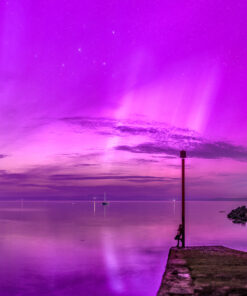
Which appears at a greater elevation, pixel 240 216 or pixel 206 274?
pixel 206 274

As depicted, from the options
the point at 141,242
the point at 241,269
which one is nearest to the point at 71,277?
the point at 241,269

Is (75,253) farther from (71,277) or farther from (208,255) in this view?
(208,255)

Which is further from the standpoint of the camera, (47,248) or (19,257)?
(47,248)

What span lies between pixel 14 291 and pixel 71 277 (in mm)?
5159

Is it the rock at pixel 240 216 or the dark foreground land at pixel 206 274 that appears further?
the rock at pixel 240 216

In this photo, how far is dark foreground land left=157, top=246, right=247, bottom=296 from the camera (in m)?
11.7

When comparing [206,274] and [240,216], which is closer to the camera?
[206,274]

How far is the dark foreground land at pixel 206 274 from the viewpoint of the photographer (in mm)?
11715

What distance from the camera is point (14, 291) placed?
2164 centimetres

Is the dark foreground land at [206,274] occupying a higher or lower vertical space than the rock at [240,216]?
higher

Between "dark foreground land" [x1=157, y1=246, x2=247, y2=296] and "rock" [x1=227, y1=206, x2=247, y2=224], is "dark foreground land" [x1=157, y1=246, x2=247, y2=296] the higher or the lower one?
the higher one

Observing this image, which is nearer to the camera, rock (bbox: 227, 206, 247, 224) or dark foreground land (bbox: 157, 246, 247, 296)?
dark foreground land (bbox: 157, 246, 247, 296)

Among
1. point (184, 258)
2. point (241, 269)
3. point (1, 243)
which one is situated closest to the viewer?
point (241, 269)

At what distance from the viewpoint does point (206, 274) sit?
1446cm
